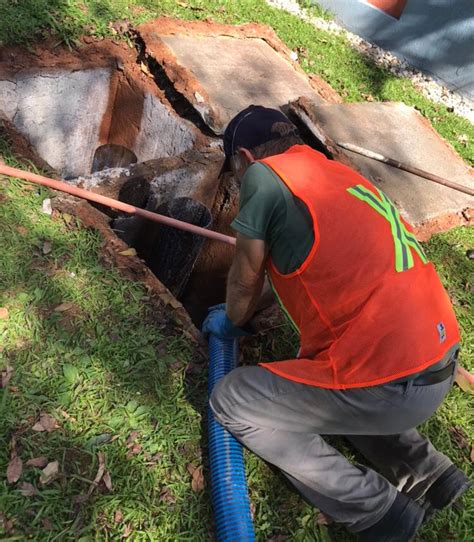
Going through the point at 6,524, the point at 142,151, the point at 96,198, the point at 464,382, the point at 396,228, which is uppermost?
the point at 396,228

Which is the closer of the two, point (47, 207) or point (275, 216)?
point (275, 216)

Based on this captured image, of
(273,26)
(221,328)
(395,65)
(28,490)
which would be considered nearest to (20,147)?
(221,328)

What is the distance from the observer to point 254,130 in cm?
239

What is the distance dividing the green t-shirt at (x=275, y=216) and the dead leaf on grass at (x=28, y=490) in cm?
140

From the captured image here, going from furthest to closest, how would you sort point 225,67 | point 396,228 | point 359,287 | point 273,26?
1. point 273,26
2. point 225,67
3. point 396,228
4. point 359,287

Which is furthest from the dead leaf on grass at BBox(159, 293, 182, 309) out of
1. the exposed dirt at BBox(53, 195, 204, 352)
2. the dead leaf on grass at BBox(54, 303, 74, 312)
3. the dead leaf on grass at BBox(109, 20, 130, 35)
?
the dead leaf on grass at BBox(109, 20, 130, 35)

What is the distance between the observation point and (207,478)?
262 cm

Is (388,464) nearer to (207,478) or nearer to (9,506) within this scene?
(207,478)

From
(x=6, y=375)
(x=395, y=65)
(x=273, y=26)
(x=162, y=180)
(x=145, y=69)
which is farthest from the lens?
(x=395, y=65)

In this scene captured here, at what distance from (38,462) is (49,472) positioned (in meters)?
0.07

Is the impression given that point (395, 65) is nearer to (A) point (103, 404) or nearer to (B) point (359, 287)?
(B) point (359, 287)

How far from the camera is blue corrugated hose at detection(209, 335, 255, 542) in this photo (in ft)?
7.75

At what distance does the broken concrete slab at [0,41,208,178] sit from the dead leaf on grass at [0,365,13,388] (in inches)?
97.3

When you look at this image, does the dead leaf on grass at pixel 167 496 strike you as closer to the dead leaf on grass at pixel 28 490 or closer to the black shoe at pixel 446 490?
the dead leaf on grass at pixel 28 490
